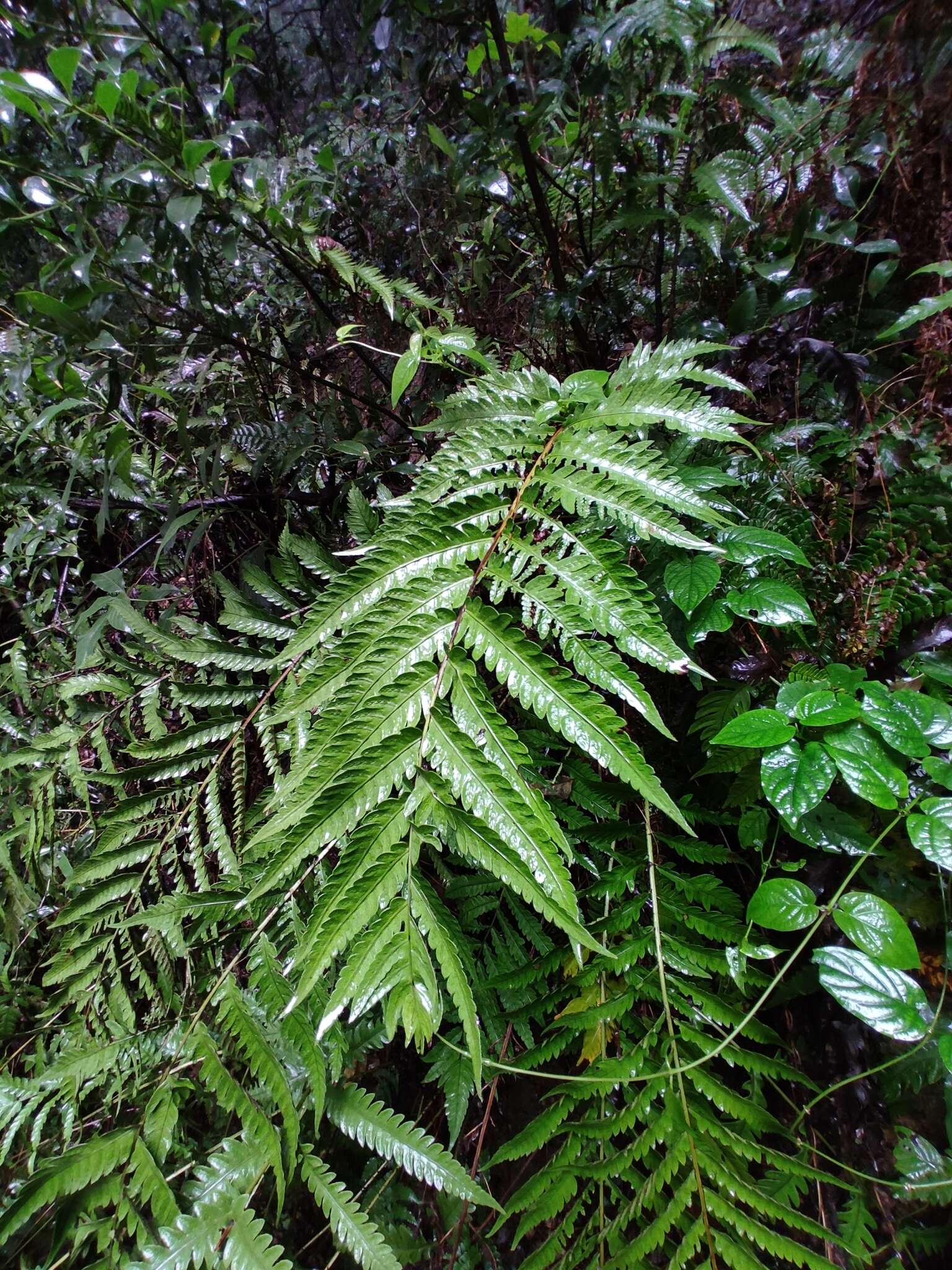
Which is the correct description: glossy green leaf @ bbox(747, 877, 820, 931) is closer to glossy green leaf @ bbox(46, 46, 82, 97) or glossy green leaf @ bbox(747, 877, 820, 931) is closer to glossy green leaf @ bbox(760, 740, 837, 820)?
glossy green leaf @ bbox(760, 740, 837, 820)

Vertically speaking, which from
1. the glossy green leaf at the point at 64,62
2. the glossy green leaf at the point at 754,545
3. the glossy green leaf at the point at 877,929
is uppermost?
the glossy green leaf at the point at 64,62

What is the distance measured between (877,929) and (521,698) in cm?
63

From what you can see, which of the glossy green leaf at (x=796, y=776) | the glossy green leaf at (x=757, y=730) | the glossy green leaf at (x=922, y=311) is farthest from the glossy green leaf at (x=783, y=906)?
the glossy green leaf at (x=922, y=311)

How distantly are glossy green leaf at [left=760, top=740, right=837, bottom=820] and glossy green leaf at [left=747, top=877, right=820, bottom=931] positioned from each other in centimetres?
11

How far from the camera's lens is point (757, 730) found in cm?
87

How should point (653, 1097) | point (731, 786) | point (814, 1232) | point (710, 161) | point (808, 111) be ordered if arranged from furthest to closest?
point (808, 111) < point (710, 161) < point (731, 786) < point (653, 1097) < point (814, 1232)

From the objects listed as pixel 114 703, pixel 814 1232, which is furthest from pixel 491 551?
pixel 114 703

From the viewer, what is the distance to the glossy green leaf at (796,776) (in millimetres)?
839

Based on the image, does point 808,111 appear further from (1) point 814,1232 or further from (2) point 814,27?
(1) point 814,1232

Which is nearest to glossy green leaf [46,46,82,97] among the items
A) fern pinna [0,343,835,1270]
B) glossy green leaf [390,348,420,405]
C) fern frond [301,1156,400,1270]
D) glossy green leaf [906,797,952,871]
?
glossy green leaf [390,348,420,405]

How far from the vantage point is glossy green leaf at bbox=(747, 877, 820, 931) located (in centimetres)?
85

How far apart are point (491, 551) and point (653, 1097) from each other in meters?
0.86

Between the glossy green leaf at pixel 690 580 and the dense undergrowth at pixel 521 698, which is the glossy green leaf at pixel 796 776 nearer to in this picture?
the dense undergrowth at pixel 521 698

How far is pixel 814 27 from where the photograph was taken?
5.23 feet
